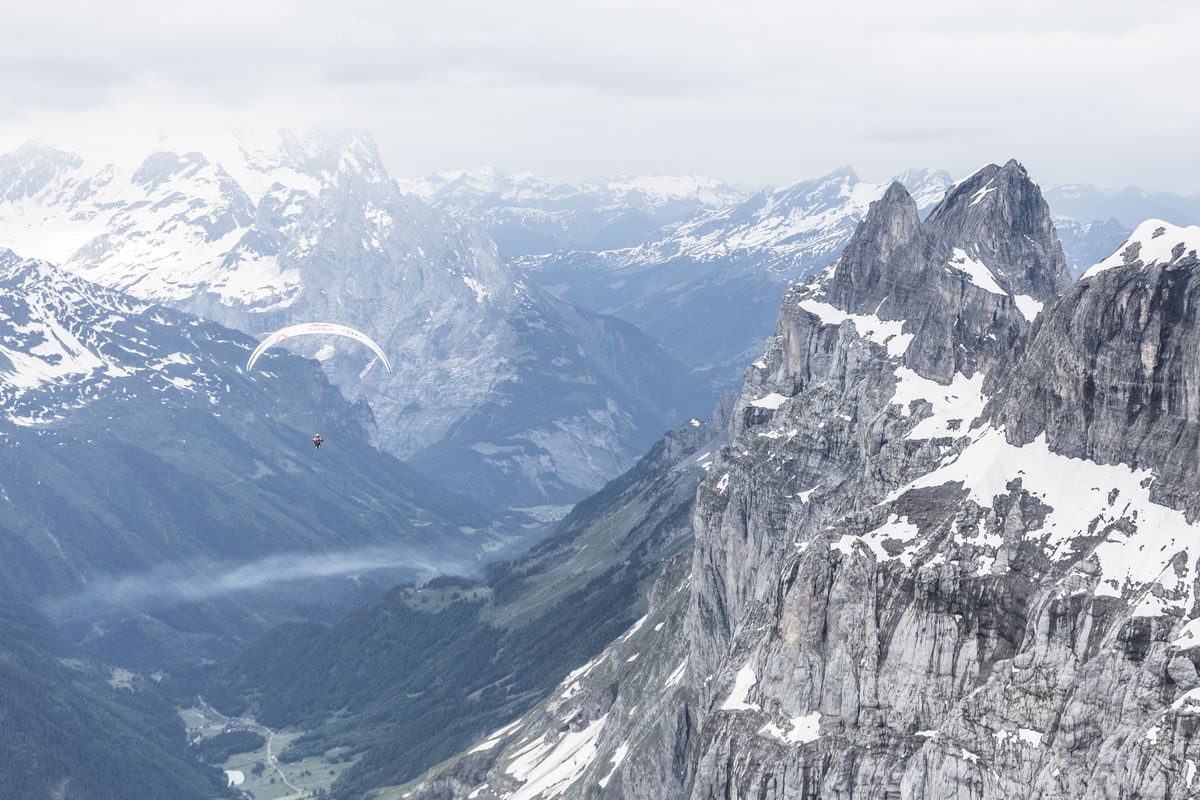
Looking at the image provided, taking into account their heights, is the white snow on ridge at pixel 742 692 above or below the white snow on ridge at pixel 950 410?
below

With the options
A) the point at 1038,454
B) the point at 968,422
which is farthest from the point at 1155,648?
the point at 968,422

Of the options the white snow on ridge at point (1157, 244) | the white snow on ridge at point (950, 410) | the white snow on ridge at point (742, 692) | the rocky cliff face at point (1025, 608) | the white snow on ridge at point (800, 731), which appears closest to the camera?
the rocky cliff face at point (1025, 608)

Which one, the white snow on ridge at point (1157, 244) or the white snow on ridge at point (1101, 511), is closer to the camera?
the white snow on ridge at point (1101, 511)

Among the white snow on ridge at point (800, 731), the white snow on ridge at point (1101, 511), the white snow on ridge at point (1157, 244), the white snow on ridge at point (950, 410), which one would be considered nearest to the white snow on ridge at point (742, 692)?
the white snow on ridge at point (800, 731)

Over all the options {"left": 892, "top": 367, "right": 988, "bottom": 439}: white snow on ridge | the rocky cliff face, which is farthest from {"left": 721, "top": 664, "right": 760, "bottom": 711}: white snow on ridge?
{"left": 892, "top": 367, "right": 988, "bottom": 439}: white snow on ridge

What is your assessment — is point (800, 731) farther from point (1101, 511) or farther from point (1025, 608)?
point (1101, 511)

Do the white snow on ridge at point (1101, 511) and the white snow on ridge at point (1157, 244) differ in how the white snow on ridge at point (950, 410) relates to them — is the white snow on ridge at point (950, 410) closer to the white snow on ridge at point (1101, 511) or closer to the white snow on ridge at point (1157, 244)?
the white snow on ridge at point (1101, 511)

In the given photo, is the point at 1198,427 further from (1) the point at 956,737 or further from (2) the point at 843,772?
(2) the point at 843,772

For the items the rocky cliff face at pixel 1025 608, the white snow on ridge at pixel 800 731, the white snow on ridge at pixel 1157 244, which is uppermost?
the white snow on ridge at pixel 1157 244

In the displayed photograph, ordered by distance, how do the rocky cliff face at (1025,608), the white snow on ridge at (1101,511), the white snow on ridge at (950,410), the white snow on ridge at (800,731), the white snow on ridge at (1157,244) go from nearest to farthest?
the rocky cliff face at (1025,608)
the white snow on ridge at (1101,511)
the white snow on ridge at (1157,244)
the white snow on ridge at (800,731)
the white snow on ridge at (950,410)
